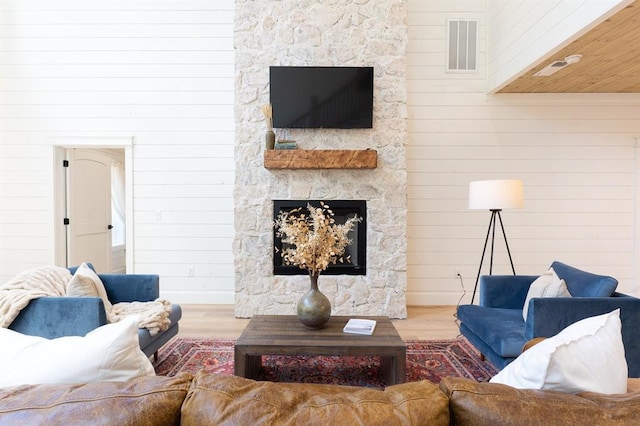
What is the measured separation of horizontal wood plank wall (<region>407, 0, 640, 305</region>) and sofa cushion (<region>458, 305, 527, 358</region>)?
160cm

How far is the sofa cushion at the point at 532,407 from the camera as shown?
0.72 metres

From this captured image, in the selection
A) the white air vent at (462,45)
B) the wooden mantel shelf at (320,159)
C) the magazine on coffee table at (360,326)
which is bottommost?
the magazine on coffee table at (360,326)

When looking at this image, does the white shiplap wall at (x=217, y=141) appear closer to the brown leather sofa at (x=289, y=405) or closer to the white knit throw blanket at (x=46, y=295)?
the white knit throw blanket at (x=46, y=295)

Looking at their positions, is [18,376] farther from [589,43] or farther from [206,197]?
[589,43]

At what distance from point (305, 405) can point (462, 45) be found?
4503 mm

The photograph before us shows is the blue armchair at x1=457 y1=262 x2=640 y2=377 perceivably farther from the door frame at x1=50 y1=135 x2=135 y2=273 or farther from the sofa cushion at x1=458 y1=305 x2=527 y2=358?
the door frame at x1=50 y1=135 x2=135 y2=273

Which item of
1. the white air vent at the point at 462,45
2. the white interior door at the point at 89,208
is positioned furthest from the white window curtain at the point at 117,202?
the white air vent at the point at 462,45

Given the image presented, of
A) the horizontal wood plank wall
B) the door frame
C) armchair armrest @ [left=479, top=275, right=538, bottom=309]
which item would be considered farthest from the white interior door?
armchair armrest @ [left=479, top=275, right=538, bottom=309]

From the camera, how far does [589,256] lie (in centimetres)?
416

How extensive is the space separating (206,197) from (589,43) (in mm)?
3981

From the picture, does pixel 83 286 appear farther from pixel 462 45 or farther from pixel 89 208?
pixel 462 45

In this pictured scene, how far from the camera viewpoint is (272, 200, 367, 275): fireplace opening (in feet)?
12.3

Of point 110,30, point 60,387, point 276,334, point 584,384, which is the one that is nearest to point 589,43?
point 584,384

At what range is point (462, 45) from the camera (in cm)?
415
